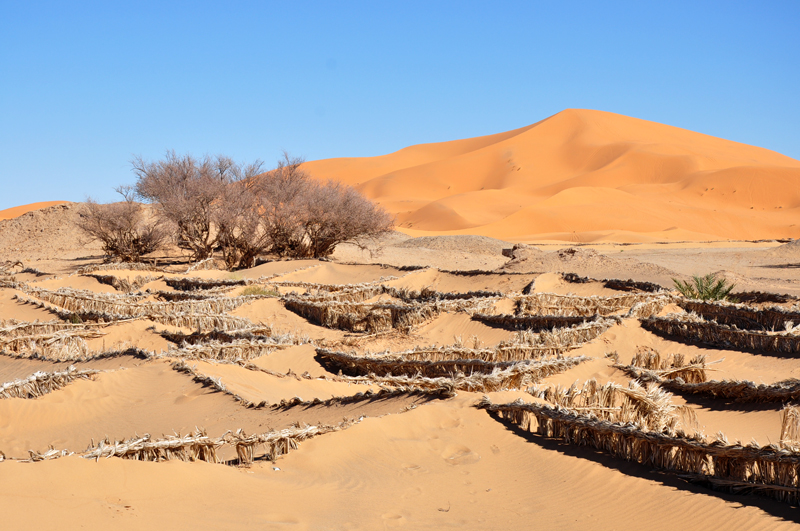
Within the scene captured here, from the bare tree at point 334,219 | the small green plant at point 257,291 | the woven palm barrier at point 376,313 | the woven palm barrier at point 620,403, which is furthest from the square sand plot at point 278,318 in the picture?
the bare tree at point 334,219

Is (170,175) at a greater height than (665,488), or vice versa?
(170,175)

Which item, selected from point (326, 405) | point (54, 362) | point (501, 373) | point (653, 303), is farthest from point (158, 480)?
point (653, 303)

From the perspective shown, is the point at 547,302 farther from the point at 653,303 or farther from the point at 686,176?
the point at 686,176

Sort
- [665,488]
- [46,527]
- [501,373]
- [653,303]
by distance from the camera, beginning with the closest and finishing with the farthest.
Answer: [46,527], [665,488], [501,373], [653,303]

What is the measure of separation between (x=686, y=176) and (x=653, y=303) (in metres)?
58.2

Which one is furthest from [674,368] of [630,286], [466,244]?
[466,244]

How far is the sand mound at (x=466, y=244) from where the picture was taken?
2528cm

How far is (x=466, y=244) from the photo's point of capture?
26.6m

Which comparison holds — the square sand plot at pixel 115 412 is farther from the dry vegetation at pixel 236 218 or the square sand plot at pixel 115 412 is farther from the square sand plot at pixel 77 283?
the dry vegetation at pixel 236 218

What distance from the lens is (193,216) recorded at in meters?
19.4

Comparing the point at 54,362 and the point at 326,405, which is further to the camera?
the point at 54,362

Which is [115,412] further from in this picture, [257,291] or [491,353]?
[257,291]

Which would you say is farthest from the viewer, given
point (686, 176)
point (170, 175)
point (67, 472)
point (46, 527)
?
point (686, 176)

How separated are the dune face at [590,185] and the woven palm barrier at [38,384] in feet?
97.6
